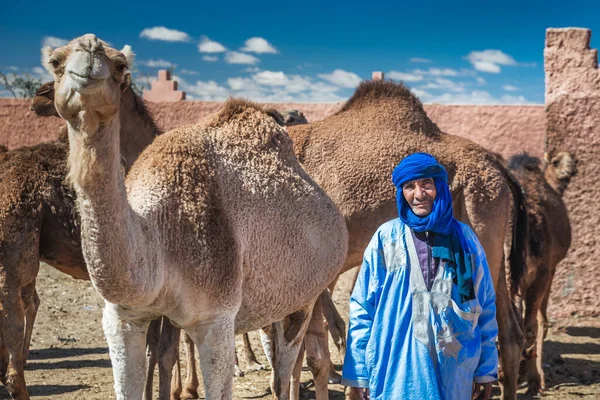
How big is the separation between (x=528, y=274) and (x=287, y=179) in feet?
13.6

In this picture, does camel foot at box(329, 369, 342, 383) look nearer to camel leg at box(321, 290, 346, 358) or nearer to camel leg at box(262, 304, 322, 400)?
camel leg at box(321, 290, 346, 358)

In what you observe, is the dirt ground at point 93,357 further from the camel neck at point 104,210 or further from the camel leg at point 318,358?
the camel neck at point 104,210

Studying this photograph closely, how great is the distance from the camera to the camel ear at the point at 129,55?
9.45ft

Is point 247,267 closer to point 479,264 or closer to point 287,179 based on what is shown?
point 287,179

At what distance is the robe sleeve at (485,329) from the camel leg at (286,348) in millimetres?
1776

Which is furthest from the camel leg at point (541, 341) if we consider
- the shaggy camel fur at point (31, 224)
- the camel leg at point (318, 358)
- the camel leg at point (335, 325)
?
the shaggy camel fur at point (31, 224)

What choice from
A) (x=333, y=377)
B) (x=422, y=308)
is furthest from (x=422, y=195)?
(x=333, y=377)

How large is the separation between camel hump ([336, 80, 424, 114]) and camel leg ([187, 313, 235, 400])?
338 centimetres

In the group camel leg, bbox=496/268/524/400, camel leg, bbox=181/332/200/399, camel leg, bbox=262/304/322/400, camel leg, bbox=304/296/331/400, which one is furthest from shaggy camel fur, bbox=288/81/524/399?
camel leg, bbox=181/332/200/399

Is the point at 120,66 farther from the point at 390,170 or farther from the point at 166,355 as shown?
the point at 390,170

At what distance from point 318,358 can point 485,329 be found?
224 cm

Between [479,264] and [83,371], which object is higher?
[479,264]

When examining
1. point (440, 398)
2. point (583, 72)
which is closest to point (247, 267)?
point (440, 398)

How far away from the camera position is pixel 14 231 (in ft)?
17.7
